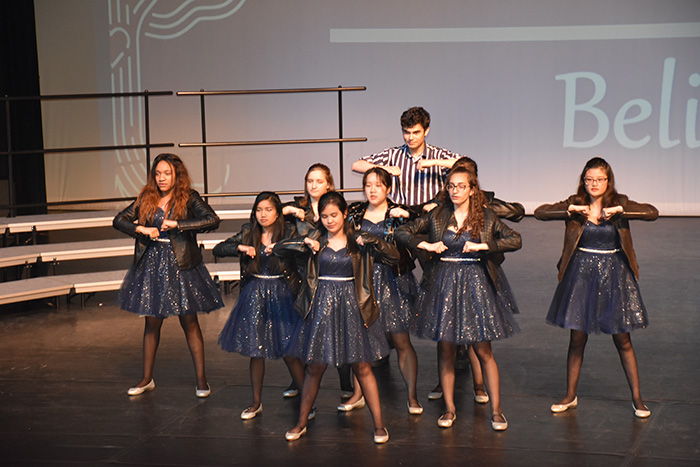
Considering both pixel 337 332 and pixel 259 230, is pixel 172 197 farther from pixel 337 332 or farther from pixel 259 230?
pixel 337 332

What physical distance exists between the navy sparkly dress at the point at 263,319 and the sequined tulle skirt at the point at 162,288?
417mm

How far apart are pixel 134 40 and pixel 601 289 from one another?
7405 mm

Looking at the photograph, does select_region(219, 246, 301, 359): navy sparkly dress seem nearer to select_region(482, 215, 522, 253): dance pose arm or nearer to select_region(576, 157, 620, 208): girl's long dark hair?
select_region(482, 215, 522, 253): dance pose arm

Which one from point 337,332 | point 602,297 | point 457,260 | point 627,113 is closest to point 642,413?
point 602,297

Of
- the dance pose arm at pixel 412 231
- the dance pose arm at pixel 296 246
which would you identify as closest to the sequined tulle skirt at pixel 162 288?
the dance pose arm at pixel 296 246

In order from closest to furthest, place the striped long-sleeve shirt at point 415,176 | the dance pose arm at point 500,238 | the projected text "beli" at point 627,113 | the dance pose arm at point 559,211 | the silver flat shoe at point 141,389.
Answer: the dance pose arm at point 500,238
the dance pose arm at point 559,211
the silver flat shoe at point 141,389
the striped long-sleeve shirt at point 415,176
the projected text "beli" at point 627,113

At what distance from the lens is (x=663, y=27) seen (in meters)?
9.53

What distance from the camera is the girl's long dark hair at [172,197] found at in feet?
14.8

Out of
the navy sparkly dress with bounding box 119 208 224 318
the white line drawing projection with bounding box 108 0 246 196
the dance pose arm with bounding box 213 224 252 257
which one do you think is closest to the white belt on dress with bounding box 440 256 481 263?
the dance pose arm with bounding box 213 224 252 257

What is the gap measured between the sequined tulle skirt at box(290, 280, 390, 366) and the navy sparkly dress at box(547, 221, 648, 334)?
3.05 feet

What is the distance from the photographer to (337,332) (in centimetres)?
381

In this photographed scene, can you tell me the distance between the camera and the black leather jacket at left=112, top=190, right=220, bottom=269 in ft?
14.8

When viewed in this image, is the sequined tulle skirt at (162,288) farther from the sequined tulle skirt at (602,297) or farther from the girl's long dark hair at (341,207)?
the sequined tulle skirt at (602,297)

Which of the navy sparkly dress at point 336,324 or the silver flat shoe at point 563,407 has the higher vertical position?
the navy sparkly dress at point 336,324
